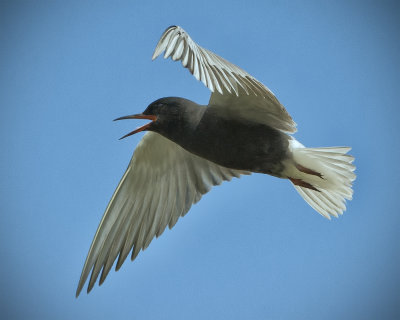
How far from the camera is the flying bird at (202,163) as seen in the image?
3979 mm

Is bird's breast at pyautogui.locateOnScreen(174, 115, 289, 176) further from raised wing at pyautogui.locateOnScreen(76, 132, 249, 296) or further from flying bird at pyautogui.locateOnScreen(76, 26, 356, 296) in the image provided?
raised wing at pyautogui.locateOnScreen(76, 132, 249, 296)

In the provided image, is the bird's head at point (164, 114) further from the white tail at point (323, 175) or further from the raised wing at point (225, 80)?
the white tail at point (323, 175)

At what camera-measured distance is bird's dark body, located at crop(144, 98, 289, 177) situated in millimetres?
3971

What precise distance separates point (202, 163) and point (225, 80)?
1661 millimetres

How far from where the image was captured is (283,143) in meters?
4.09

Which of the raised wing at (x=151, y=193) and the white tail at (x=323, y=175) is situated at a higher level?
the white tail at (x=323, y=175)

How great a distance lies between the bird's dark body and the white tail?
5.1 inches

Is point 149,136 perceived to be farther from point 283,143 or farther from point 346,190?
point 346,190

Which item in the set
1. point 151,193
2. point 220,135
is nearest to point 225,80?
point 220,135

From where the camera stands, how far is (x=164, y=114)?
13.3ft

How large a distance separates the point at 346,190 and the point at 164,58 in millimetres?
2317

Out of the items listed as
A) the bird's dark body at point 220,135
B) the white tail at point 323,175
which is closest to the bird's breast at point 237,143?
the bird's dark body at point 220,135

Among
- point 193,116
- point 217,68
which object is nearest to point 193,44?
point 217,68

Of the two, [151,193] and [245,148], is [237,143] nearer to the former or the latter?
[245,148]
